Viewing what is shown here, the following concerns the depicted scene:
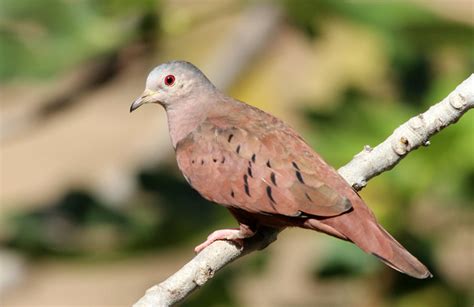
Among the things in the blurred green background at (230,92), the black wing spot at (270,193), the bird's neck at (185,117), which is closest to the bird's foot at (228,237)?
the black wing spot at (270,193)

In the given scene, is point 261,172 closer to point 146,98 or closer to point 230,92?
point 146,98

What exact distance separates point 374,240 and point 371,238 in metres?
0.01

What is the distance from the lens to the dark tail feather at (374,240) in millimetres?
3945

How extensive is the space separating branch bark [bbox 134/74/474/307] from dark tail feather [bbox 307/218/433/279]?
0.25 metres

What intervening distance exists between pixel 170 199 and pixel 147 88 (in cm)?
133

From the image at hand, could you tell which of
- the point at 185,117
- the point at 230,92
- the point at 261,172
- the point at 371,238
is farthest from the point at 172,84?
the point at 230,92

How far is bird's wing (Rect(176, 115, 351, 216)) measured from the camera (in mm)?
4129

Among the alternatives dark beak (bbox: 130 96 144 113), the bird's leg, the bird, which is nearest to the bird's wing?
the bird

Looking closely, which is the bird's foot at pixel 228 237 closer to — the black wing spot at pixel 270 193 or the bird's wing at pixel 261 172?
the bird's wing at pixel 261 172

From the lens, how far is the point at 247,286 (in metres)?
9.12

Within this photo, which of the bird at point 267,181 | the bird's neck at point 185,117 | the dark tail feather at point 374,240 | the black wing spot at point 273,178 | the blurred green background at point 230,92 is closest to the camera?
the dark tail feather at point 374,240

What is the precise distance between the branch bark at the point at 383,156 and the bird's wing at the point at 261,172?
0.43 feet

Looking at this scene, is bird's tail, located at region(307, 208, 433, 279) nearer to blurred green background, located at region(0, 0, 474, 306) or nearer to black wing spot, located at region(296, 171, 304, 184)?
black wing spot, located at region(296, 171, 304, 184)

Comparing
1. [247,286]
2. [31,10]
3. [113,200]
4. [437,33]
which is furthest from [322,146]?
[247,286]
